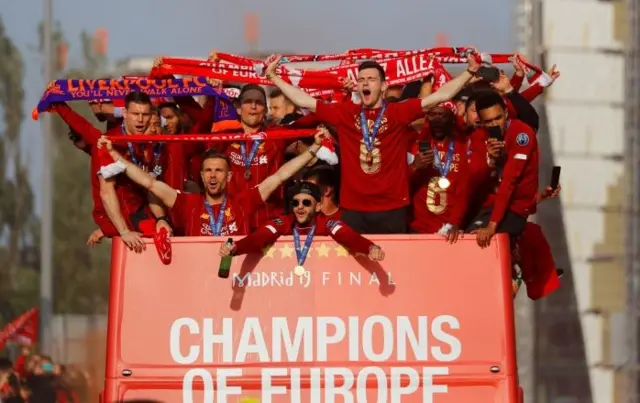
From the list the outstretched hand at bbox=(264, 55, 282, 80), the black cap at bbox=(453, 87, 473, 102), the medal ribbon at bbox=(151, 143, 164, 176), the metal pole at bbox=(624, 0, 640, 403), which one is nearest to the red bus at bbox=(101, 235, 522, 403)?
the outstretched hand at bbox=(264, 55, 282, 80)

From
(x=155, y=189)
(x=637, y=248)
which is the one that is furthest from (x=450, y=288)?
(x=637, y=248)

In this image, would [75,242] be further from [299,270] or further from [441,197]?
[299,270]

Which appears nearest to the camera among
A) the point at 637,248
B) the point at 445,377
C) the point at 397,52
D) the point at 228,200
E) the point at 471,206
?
the point at 445,377

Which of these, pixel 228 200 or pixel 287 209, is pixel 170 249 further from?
pixel 287 209

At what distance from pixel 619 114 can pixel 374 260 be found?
36.8 ft

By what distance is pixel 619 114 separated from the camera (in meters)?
21.1

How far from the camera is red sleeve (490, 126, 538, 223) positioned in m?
11.3

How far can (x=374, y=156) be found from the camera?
1112 centimetres

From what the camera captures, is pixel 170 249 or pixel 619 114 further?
pixel 619 114

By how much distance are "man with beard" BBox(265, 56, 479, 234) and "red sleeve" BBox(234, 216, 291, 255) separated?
789mm

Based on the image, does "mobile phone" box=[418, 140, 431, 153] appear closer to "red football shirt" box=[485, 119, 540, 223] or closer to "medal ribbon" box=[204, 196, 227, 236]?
"red football shirt" box=[485, 119, 540, 223]

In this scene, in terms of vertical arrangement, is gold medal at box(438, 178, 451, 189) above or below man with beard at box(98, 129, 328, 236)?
above

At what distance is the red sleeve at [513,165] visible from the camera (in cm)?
1126

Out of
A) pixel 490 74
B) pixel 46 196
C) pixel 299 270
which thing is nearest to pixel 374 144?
pixel 299 270
